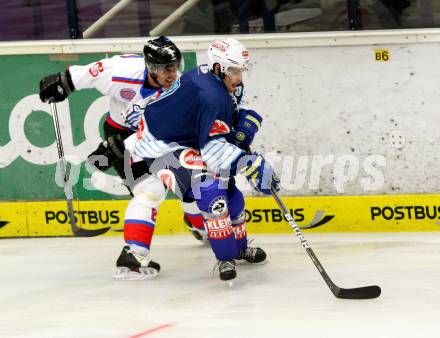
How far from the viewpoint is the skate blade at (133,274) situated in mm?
4902

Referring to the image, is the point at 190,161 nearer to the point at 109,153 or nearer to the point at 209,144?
the point at 209,144

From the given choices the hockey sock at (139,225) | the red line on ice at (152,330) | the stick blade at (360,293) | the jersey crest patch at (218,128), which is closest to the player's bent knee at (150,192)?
the hockey sock at (139,225)

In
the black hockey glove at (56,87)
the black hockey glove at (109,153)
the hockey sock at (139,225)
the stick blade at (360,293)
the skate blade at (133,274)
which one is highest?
the black hockey glove at (56,87)

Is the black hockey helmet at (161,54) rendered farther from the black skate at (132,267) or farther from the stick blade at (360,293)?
the stick blade at (360,293)

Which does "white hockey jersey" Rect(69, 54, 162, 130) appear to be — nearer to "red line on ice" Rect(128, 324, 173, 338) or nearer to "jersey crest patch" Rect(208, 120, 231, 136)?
"jersey crest patch" Rect(208, 120, 231, 136)

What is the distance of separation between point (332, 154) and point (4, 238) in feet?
6.65

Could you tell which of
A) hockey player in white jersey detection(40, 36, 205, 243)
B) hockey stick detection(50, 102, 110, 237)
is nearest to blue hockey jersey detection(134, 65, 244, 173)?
hockey player in white jersey detection(40, 36, 205, 243)

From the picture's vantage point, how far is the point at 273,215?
5.81 metres

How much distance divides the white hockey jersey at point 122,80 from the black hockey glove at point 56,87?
0.04m

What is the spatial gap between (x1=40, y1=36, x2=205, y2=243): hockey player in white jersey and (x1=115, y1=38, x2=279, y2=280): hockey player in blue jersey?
0.53 ft

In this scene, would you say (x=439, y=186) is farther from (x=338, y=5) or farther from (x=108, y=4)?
(x=108, y=4)

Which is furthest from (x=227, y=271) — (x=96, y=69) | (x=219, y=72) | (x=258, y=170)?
(x=96, y=69)

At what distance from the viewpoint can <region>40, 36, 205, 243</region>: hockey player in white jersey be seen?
473 centimetres

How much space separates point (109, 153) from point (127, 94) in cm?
38
